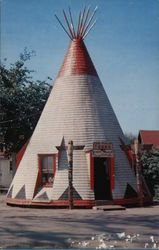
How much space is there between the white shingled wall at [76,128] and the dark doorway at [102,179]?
2.02 feet

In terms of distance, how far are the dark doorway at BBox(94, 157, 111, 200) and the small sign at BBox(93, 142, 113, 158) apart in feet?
5.68

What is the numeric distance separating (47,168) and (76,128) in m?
2.03

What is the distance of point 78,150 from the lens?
48.0ft

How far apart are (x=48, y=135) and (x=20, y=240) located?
329 inches

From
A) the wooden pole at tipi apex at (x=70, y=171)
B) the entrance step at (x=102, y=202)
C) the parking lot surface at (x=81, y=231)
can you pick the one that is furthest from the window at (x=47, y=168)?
the parking lot surface at (x=81, y=231)

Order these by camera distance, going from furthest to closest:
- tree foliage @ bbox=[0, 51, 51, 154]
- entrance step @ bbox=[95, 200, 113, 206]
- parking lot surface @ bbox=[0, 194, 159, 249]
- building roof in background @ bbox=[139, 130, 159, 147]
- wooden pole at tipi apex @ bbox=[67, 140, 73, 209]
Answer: building roof in background @ bbox=[139, 130, 159, 147] → tree foliage @ bbox=[0, 51, 51, 154] → entrance step @ bbox=[95, 200, 113, 206] → wooden pole at tipi apex @ bbox=[67, 140, 73, 209] → parking lot surface @ bbox=[0, 194, 159, 249]

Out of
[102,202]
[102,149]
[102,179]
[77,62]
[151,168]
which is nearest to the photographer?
[102,202]

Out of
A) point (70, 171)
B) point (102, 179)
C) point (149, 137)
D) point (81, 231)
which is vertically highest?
point (149, 137)

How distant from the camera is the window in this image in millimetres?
14758

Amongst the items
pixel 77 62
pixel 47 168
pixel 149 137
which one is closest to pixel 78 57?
A: pixel 77 62

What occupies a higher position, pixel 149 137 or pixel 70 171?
pixel 149 137

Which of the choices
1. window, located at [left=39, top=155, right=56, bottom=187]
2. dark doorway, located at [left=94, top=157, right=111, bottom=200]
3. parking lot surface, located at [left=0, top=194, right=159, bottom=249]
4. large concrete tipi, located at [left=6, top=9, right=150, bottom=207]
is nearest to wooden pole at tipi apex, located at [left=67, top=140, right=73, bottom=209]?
large concrete tipi, located at [left=6, top=9, right=150, bottom=207]

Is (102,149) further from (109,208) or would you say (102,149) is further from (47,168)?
(47,168)

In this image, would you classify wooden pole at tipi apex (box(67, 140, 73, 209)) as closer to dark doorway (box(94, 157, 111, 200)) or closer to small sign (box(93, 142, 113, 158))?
small sign (box(93, 142, 113, 158))
